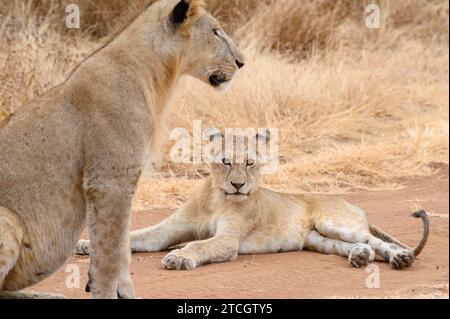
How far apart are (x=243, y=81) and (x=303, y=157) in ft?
5.60

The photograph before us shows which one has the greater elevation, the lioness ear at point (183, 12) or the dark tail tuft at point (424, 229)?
the lioness ear at point (183, 12)

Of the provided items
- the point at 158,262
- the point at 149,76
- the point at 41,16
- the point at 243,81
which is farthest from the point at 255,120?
the point at 149,76

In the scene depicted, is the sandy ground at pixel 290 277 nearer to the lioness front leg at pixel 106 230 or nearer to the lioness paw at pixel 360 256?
the lioness paw at pixel 360 256

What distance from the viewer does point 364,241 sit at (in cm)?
776

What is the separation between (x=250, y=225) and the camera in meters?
7.92

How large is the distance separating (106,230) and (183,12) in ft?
4.41

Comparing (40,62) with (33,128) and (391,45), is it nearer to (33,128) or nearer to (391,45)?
(33,128)

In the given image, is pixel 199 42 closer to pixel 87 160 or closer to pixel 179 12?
pixel 179 12

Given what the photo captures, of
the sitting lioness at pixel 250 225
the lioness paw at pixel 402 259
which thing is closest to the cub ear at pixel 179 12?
the sitting lioness at pixel 250 225

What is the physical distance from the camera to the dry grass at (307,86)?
11.2 m

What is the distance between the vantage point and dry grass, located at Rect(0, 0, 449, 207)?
11.2 meters

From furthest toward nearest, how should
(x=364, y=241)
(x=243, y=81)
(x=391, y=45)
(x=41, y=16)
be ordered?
(x=391, y=45)
(x=41, y=16)
(x=243, y=81)
(x=364, y=241)

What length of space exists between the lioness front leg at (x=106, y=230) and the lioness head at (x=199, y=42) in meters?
0.98

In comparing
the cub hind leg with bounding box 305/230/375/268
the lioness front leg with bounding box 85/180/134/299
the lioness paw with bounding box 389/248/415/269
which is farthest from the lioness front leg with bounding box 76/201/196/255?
the lioness front leg with bounding box 85/180/134/299
